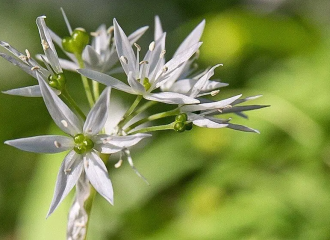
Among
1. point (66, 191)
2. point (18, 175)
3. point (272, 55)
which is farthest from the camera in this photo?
point (272, 55)

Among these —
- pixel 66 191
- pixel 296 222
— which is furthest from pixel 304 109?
pixel 66 191

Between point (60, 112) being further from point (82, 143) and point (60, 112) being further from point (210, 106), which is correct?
point (210, 106)

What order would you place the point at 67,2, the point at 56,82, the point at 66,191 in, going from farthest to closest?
the point at 67,2
the point at 56,82
the point at 66,191

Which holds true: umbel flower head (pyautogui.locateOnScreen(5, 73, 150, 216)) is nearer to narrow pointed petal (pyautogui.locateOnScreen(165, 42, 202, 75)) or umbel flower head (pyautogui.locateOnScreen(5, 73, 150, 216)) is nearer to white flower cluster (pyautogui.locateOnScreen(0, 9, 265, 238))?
white flower cluster (pyautogui.locateOnScreen(0, 9, 265, 238))

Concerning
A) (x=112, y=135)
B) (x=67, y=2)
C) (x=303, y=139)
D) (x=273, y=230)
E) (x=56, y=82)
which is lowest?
(x=273, y=230)

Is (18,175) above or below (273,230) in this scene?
above

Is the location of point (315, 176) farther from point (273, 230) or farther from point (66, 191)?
point (66, 191)
